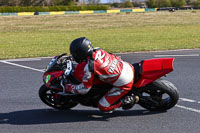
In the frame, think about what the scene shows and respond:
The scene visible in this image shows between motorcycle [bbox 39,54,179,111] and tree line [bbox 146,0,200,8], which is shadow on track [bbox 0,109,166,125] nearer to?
motorcycle [bbox 39,54,179,111]

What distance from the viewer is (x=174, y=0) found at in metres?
118

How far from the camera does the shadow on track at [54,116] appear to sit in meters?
5.99

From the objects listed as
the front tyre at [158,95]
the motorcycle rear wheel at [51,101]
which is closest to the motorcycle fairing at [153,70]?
the front tyre at [158,95]

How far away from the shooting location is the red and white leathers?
18.2 ft

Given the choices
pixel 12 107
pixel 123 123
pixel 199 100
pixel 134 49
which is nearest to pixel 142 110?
pixel 123 123

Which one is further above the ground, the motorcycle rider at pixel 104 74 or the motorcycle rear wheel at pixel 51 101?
the motorcycle rider at pixel 104 74

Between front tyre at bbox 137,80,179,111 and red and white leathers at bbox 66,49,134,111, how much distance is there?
332mm

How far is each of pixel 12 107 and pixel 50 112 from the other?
33.0 inches

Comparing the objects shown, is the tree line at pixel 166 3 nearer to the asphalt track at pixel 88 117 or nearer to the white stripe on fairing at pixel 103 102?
the asphalt track at pixel 88 117

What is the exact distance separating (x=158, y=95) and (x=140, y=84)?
18.9 inches

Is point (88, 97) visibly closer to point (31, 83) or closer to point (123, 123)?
point (123, 123)

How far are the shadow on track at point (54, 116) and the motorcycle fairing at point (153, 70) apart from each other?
0.73 m

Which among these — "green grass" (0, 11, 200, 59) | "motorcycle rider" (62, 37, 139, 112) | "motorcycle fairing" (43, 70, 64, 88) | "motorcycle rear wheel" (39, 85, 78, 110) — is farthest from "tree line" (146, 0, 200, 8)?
"motorcycle fairing" (43, 70, 64, 88)

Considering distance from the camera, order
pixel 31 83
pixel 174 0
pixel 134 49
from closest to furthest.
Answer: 1. pixel 31 83
2. pixel 134 49
3. pixel 174 0
